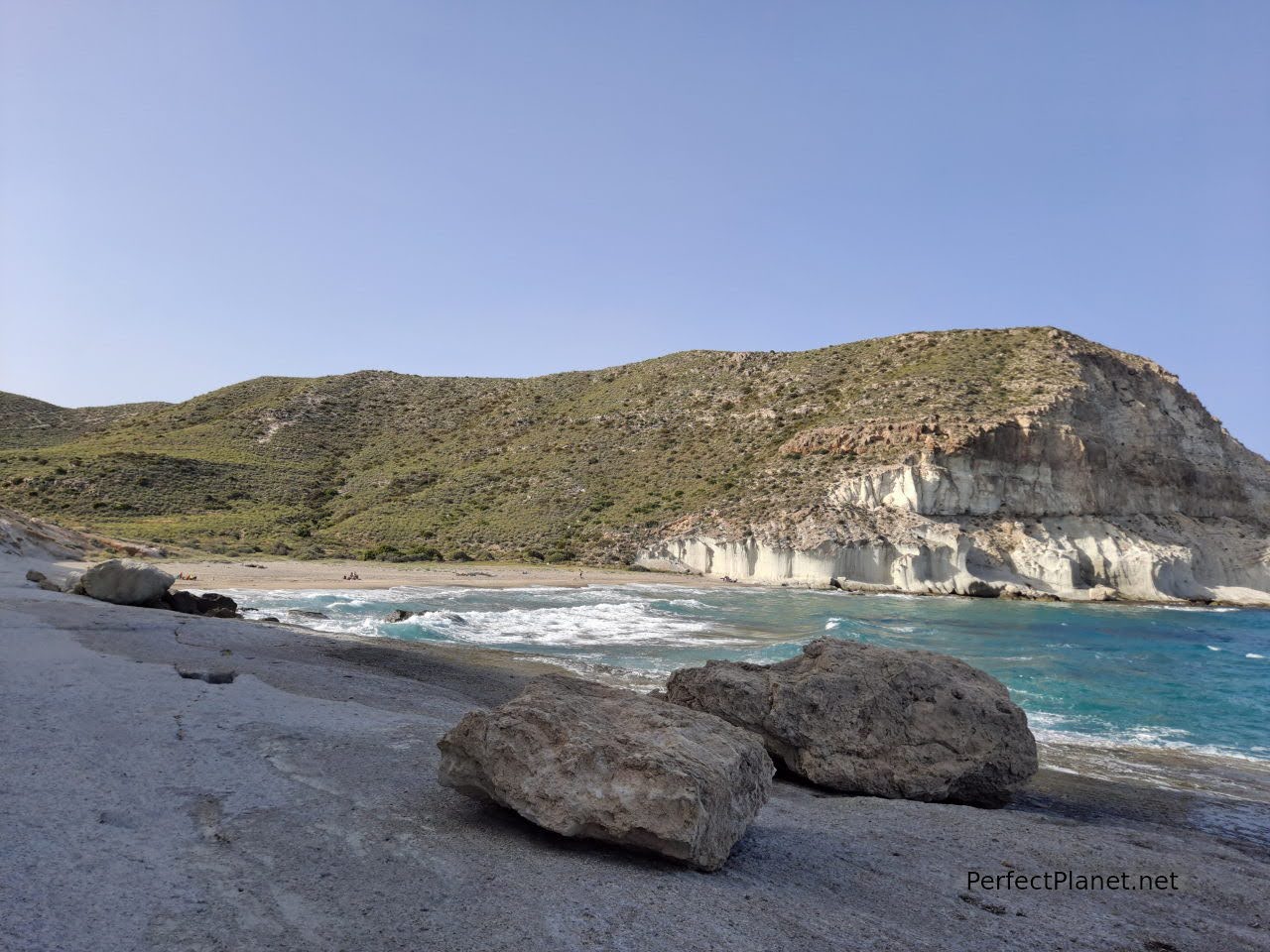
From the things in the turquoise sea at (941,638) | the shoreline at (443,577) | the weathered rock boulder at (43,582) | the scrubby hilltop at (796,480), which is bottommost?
the turquoise sea at (941,638)

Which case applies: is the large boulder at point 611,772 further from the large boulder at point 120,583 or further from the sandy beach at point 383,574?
the sandy beach at point 383,574

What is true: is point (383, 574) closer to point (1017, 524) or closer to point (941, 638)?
point (941, 638)

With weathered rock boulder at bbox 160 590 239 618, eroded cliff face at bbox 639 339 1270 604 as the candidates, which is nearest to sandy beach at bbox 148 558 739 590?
eroded cliff face at bbox 639 339 1270 604

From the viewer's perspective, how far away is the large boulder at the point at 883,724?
A: 8375mm

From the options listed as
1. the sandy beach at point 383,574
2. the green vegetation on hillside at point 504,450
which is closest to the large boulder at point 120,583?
the sandy beach at point 383,574

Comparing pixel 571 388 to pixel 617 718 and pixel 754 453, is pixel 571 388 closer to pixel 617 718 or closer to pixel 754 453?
pixel 754 453

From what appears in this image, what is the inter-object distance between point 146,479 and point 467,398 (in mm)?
34585

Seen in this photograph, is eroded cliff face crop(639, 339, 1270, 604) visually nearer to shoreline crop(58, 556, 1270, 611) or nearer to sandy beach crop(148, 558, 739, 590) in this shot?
shoreline crop(58, 556, 1270, 611)

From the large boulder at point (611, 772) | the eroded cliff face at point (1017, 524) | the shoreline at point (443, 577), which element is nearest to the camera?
the large boulder at point (611, 772)

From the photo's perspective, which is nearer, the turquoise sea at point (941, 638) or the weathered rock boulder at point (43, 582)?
the turquoise sea at point (941, 638)

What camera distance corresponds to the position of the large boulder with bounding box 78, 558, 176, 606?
14367mm

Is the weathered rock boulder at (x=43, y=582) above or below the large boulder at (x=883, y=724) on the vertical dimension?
above

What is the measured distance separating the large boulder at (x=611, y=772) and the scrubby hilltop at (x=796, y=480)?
42.6 meters

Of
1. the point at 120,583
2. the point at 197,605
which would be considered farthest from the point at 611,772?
the point at 197,605
